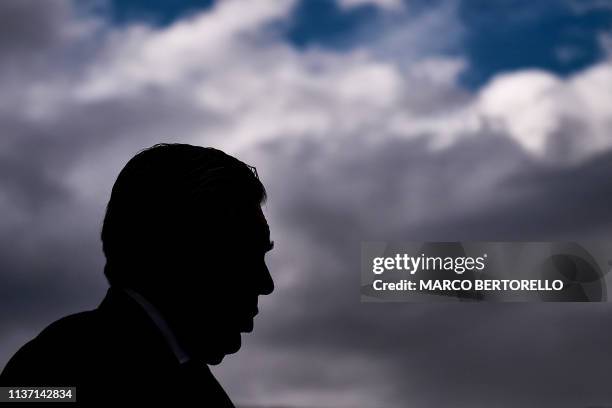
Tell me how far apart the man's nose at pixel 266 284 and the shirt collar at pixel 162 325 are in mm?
671

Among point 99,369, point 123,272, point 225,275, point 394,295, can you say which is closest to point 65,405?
point 99,369

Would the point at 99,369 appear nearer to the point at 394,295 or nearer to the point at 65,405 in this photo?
the point at 65,405

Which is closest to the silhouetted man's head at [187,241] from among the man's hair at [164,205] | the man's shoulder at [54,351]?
the man's hair at [164,205]

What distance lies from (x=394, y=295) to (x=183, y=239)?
15.4 meters

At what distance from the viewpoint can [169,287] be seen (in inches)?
164

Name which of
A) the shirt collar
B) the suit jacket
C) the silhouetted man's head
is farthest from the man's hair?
the suit jacket

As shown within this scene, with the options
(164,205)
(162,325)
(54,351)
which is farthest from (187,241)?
(54,351)

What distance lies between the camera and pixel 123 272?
421cm

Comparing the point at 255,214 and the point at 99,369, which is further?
the point at 255,214

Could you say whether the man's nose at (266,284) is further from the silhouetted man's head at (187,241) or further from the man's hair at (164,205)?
the man's hair at (164,205)

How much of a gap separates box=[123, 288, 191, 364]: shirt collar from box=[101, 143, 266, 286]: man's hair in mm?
160

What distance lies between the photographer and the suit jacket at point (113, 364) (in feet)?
12.2

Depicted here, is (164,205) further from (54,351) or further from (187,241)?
(54,351)

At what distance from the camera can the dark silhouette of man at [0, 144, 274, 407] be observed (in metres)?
3.79
